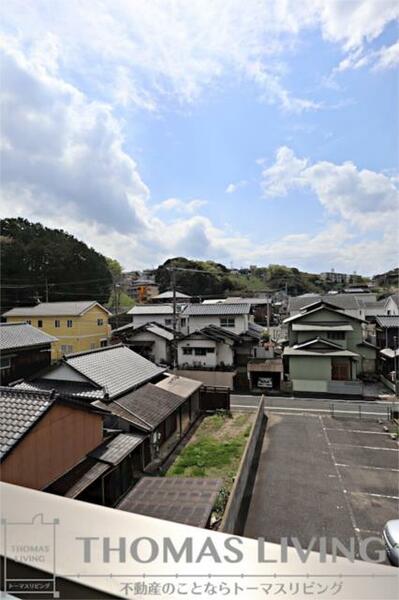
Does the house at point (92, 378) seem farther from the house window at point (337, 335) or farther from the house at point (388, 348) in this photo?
the house at point (388, 348)

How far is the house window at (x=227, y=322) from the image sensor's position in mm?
15931

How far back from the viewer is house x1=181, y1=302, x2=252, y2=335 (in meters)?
15.8

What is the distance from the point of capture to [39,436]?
3443 mm

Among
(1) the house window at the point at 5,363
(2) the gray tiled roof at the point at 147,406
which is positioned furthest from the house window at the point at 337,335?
(1) the house window at the point at 5,363

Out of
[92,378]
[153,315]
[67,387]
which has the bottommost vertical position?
[67,387]

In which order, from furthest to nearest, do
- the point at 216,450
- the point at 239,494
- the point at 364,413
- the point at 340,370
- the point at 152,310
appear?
the point at 152,310 → the point at 340,370 → the point at 364,413 → the point at 216,450 → the point at 239,494

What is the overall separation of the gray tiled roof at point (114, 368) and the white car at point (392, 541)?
4823mm

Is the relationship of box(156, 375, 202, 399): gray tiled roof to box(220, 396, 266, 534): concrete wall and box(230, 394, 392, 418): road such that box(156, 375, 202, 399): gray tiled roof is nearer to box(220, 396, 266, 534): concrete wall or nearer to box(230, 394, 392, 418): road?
box(220, 396, 266, 534): concrete wall

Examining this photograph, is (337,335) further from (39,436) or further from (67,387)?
(39,436)

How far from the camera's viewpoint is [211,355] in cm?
1382

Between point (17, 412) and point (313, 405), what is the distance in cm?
905

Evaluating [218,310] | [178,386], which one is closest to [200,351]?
[218,310]

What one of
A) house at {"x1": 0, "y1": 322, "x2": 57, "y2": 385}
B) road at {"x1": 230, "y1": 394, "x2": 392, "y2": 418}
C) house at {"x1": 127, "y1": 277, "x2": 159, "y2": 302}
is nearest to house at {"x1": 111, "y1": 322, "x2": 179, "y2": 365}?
road at {"x1": 230, "y1": 394, "x2": 392, "y2": 418}

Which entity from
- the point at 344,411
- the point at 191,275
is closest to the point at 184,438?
the point at 344,411
